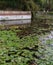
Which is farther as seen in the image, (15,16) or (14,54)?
(15,16)

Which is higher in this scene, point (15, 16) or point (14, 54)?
point (14, 54)

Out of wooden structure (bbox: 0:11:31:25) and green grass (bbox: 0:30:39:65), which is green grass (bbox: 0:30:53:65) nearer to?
green grass (bbox: 0:30:39:65)

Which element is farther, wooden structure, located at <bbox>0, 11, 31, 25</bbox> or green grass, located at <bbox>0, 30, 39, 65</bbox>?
wooden structure, located at <bbox>0, 11, 31, 25</bbox>

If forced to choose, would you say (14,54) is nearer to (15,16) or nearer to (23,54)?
(23,54)

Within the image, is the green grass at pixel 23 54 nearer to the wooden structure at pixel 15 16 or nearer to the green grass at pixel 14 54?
the green grass at pixel 14 54

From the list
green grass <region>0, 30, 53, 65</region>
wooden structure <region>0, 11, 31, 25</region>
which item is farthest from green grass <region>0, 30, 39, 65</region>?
wooden structure <region>0, 11, 31, 25</region>

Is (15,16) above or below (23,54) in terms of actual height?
below

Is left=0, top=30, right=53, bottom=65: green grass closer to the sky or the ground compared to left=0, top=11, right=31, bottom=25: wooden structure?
closer to the sky

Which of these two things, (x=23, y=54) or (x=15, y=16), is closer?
(x=23, y=54)

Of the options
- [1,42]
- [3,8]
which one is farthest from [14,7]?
[1,42]

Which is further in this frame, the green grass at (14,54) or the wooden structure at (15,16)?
the wooden structure at (15,16)

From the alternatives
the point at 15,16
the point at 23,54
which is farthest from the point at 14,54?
the point at 15,16

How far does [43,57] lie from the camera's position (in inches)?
255

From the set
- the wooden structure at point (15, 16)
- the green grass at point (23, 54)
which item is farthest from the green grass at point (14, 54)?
the wooden structure at point (15, 16)
